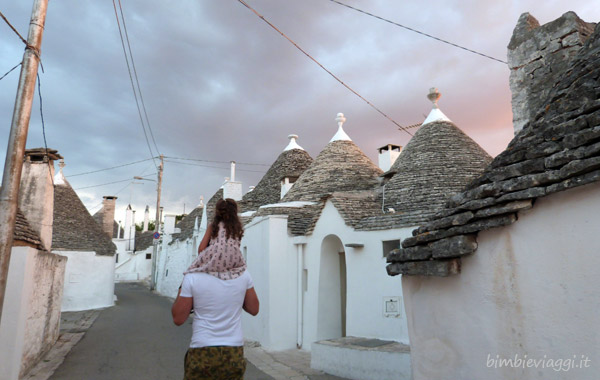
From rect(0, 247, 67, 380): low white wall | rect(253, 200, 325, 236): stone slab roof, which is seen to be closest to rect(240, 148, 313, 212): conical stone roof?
rect(253, 200, 325, 236): stone slab roof

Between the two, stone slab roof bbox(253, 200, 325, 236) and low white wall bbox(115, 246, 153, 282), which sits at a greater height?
stone slab roof bbox(253, 200, 325, 236)

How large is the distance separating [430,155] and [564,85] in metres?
7.83

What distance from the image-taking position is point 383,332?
322 inches

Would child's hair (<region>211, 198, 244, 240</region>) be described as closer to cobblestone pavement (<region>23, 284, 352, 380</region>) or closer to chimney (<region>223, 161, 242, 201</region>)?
cobblestone pavement (<region>23, 284, 352, 380</region>)

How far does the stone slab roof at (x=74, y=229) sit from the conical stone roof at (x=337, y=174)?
1040 cm

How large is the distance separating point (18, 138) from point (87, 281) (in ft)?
51.2

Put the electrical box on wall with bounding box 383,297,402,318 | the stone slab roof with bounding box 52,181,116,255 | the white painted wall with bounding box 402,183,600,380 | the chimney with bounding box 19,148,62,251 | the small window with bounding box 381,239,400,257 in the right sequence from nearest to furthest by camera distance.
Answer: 1. the white painted wall with bounding box 402,183,600,380
2. the electrical box on wall with bounding box 383,297,402,318
3. the small window with bounding box 381,239,400,257
4. the chimney with bounding box 19,148,62,251
5. the stone slab roof with bounding box 52,181,116,255

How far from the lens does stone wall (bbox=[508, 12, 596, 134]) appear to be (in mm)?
5988

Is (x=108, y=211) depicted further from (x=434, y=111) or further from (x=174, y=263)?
(x=434, y=111)

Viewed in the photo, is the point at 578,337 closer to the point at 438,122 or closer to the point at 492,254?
the point at 492,254

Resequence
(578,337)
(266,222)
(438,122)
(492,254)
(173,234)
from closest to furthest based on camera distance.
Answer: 1. (578,337)
2. (492,254)
3. (266,222)
4. (438,122)
5. (173,234)

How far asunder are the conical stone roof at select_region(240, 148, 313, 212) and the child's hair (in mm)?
14716

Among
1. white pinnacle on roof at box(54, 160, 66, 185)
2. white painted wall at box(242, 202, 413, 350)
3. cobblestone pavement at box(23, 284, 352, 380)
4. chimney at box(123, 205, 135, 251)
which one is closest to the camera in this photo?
cobblestone pavement at box(23, 284, 352, 380)

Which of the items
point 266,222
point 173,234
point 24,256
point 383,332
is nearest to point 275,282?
point 266,222
